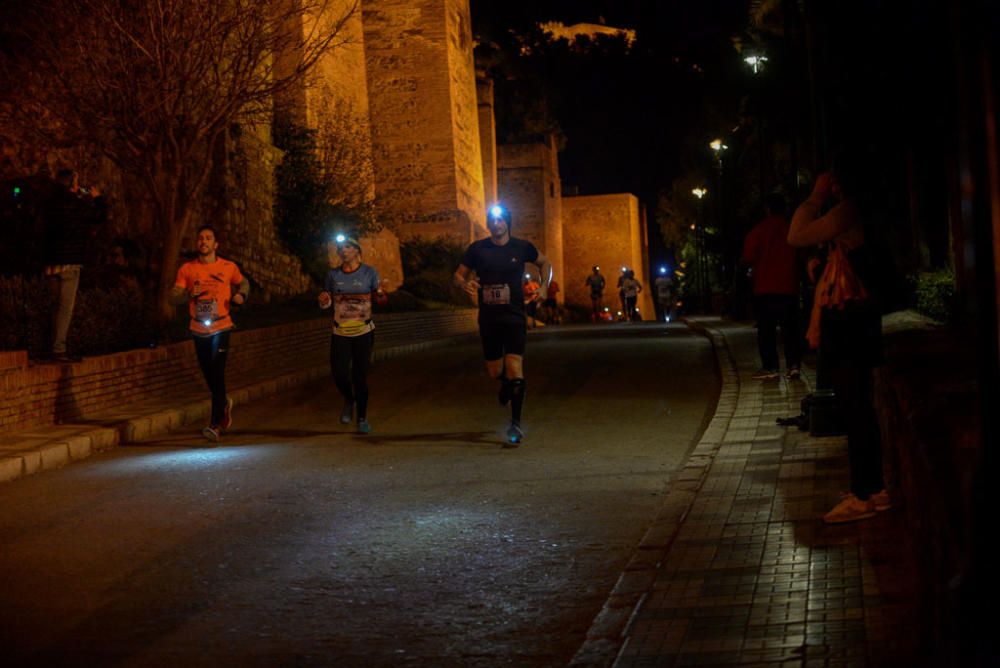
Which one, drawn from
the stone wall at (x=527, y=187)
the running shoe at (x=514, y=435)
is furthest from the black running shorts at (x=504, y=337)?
the stone wall at (x=527, y=187)

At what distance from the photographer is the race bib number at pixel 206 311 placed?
10.7 metres

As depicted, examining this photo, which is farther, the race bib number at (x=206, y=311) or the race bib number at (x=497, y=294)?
the race bib number at (x=206, y=311)

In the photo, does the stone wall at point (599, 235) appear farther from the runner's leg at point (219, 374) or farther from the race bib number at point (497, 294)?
the race bib number at point (497, 294)

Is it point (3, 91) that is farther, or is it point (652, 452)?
point (3, 91)

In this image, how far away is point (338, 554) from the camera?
614 cm

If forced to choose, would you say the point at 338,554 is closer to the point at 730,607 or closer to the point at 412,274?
the point at 730,607

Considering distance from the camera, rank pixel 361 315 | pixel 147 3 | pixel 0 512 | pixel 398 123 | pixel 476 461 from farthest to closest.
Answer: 1. pixel 398 123
2. pixel 147 3
3. pixel 361 315
4. pixel 476 461
5. pixel 0 512

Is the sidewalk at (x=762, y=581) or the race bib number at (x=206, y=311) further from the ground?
the race bib number at (x=206, y=311)

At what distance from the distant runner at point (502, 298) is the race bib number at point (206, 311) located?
219 centimetres

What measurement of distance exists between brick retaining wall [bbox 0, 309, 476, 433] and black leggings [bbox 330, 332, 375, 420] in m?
2.41

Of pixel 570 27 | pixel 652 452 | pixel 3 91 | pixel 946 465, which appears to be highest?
pixel 570 27

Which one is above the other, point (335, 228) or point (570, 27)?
point (570, 27)

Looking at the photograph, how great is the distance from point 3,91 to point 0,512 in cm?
1218

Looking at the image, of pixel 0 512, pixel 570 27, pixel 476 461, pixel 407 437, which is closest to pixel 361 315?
pixel 407 437
